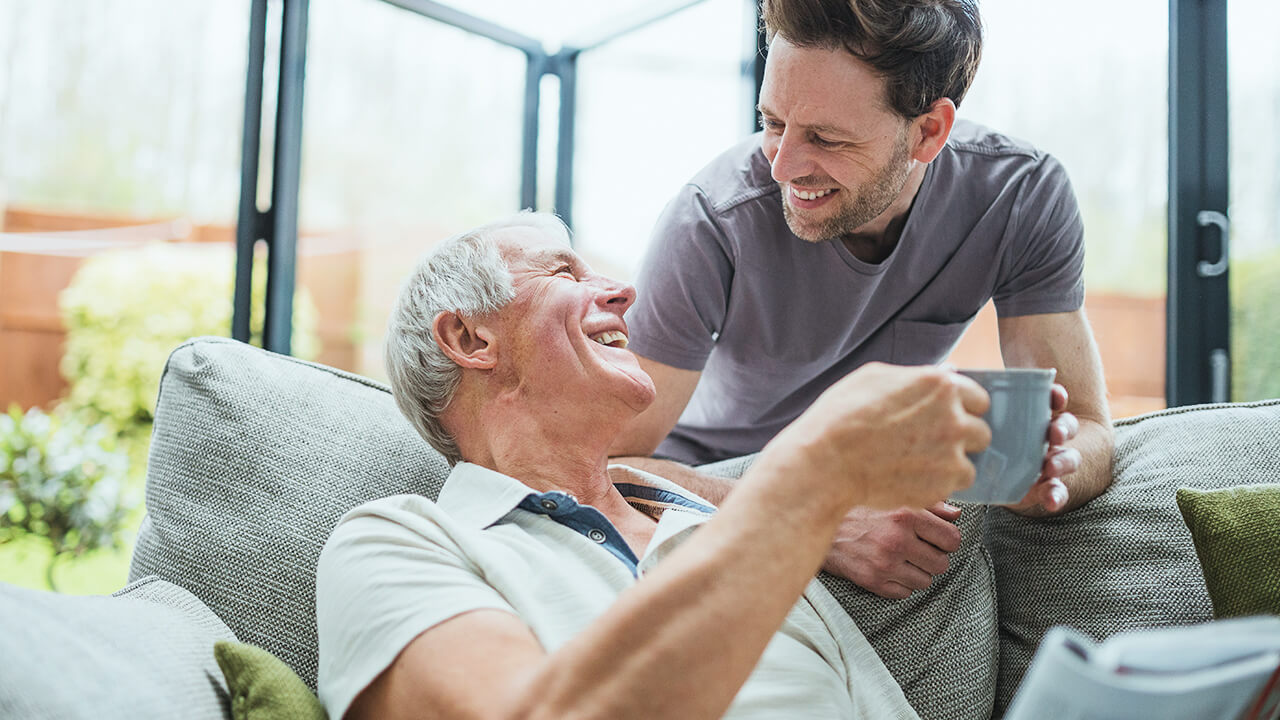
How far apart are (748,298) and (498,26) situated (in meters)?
2.35

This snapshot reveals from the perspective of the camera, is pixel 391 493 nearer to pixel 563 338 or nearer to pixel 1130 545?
pixel 563 338

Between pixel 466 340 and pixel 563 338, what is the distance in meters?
0.15

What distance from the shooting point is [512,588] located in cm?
108

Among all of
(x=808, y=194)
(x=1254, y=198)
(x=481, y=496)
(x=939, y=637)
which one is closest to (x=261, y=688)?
(x=481, y=496)

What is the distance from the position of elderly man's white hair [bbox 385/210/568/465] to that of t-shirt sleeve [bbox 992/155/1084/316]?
3.14ft

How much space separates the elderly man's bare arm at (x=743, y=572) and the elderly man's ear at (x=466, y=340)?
59cm

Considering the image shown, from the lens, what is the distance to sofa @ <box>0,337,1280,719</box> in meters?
1.34

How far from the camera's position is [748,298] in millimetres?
1791

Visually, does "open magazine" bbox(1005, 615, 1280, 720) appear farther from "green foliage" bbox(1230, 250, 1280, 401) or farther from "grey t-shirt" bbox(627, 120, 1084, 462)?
"green foliage" bbox(1230, 250, 1280, 401)

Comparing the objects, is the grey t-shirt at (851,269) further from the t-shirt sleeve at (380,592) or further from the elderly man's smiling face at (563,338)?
the t-shirt sleeve at (380,592)

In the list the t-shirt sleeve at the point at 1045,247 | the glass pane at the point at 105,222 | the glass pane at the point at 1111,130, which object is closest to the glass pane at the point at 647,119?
the glass pane at the point at 1111,130

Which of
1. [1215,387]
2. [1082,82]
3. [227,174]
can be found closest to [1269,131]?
[1082,82]

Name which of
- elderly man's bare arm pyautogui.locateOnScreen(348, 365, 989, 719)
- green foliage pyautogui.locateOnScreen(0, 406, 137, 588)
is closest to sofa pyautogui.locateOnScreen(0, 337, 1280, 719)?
elderly man's bare arm pyautogui.locateOnScreen(348, 365, 989, 719)

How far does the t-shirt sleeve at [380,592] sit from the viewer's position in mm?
960
